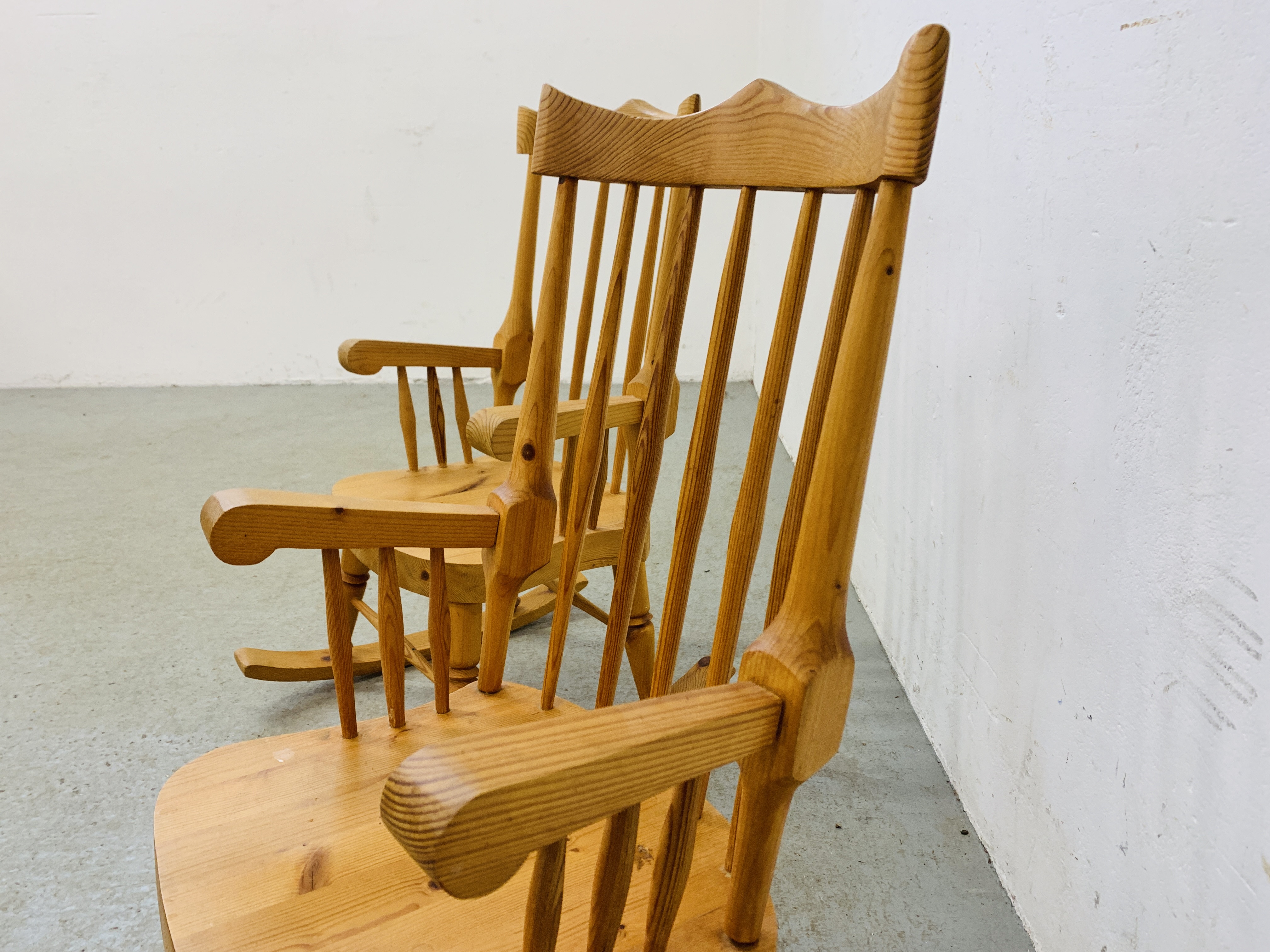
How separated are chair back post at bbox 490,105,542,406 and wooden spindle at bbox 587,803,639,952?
3.63 ft

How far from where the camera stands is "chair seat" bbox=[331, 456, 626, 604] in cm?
121

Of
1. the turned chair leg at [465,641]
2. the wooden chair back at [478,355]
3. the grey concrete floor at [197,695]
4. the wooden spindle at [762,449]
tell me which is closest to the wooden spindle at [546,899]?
the wooden spindle at [762,449]

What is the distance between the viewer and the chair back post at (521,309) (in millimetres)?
1587

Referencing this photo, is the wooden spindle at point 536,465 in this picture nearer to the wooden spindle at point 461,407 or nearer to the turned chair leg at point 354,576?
the turned chair leg at point 354,576

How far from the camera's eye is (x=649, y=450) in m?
0.76

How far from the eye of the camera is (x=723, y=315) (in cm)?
72

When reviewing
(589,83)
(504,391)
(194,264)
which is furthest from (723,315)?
(194,264)

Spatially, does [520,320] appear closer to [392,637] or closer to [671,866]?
[392,637]

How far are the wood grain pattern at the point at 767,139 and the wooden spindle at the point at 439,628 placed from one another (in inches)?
14.4

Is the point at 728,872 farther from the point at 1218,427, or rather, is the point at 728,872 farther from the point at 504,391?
the point at 504,391

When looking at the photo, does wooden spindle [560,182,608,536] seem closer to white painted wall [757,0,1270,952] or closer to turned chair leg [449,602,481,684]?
turned chair leg [449,602,481,684]

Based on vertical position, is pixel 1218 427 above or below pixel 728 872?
above

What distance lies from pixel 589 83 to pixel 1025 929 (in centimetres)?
340

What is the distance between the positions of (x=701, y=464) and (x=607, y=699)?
22 centimetres
